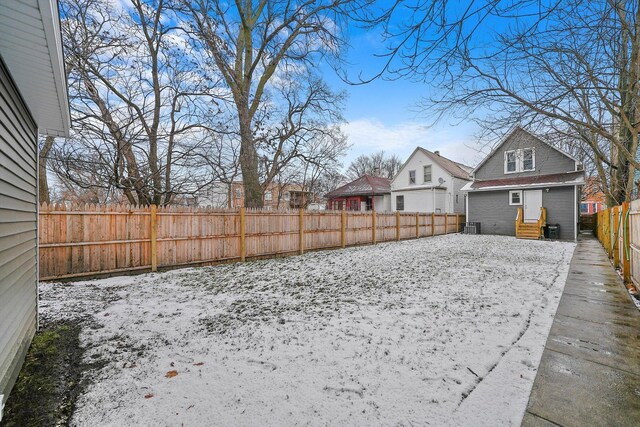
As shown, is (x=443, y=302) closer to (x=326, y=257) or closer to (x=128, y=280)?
(x=326, y=257)

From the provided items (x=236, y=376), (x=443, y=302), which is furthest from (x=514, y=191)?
(x=236, y=376)

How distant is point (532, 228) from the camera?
551 inches

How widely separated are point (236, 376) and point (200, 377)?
0.30 metres

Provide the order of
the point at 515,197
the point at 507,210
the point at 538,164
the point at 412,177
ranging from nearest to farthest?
the point at 538,164, the point at 515,197, the point at 507,210, the point at 412,177

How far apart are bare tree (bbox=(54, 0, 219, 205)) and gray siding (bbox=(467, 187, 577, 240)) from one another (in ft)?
51.6

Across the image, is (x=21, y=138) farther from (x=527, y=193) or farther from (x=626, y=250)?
(x=527, y=193)

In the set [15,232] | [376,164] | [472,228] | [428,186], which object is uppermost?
[376,164]

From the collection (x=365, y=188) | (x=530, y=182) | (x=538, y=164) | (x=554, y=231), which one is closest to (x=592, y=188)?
(x=538, y=164)

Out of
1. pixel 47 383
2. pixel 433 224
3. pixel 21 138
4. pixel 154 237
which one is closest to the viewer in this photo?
pixel 47 383

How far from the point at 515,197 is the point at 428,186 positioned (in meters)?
5.52

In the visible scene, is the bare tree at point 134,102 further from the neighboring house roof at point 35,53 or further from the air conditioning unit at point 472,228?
the air conditioning unit at point 472,228

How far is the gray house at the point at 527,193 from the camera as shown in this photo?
13766 millimetres

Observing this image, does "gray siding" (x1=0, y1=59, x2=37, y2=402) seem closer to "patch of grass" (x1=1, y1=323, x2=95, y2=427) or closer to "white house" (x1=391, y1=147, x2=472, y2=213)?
"patch of grass" (x1=1, y1=323, x2=95, y2=427)

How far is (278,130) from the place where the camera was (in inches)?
485
